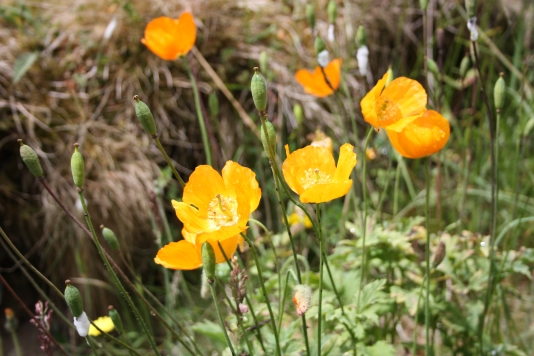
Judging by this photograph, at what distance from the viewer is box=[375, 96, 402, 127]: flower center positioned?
3.60ft

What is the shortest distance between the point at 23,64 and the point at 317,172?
187cm

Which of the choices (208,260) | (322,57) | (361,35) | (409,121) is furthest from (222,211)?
(361,35)

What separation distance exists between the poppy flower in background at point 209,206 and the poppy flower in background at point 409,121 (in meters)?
0.30

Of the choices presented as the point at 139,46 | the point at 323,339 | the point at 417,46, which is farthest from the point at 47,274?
the point at 417,46

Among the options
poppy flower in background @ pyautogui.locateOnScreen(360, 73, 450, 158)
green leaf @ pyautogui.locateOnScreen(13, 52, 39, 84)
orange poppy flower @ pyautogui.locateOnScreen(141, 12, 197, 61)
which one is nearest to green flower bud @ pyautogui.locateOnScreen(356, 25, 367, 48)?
poppy flower in background @ pyautogui.locateOnScreen(360, 73, 450, 158)

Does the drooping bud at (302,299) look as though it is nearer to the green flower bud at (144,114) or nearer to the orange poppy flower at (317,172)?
the orange poppy flower at (317,172)

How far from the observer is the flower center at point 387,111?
110 cm

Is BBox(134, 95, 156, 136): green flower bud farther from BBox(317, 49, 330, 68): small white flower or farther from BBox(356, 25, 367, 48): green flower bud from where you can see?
BBox(356, 25, 367, 48): green flower bud

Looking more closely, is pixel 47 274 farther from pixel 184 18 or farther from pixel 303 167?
pixel 303 167

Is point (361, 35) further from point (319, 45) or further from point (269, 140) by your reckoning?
point (269, 140)

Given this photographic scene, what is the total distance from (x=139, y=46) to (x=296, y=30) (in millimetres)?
803

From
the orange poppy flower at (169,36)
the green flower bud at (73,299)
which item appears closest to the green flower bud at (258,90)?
the green flower bud at (73,299)

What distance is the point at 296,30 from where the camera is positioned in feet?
8.90

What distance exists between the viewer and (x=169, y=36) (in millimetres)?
1530
